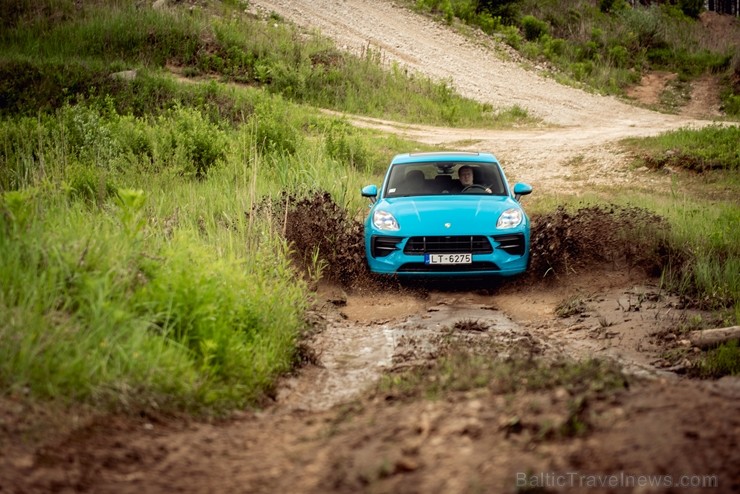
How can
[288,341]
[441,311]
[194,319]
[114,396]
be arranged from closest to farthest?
[114,396] < [194,319] < [288,341] < [441,311]

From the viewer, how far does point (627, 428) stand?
13.8 ft

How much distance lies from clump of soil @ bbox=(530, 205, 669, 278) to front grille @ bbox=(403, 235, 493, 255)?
1.25 meters

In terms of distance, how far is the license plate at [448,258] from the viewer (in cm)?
1048

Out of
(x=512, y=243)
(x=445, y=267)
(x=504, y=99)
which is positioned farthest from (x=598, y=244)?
(x=504, y=99)

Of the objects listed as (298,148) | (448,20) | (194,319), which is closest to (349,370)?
(194,319)

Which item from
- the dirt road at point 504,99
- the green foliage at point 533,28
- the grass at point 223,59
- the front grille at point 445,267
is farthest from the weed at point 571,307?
the green foliage at point 533,28

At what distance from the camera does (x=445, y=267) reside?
10508 mm

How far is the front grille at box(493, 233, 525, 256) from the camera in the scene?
10.6 m

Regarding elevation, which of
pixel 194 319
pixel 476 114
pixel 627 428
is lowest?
pixel 476 114

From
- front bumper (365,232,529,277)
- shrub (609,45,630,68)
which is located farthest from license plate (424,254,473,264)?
shrub (609,45,630,68)

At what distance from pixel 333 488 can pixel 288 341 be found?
11.3 feet

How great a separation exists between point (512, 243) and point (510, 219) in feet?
0.95

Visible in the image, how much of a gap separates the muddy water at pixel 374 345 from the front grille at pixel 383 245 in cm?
91

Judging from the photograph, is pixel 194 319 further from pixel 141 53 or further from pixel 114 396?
pixel 141 53
